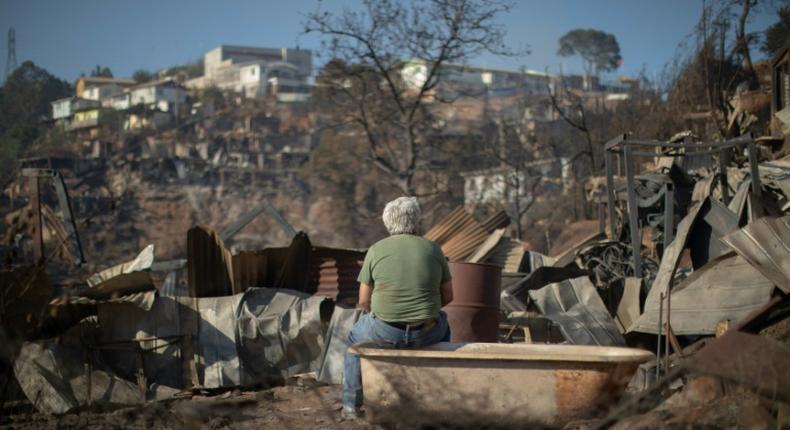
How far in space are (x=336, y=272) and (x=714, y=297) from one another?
4.19 meters

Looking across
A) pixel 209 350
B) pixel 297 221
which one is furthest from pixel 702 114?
pixel 297 221

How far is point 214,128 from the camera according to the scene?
68.4 metres

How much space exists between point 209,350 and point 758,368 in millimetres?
5909

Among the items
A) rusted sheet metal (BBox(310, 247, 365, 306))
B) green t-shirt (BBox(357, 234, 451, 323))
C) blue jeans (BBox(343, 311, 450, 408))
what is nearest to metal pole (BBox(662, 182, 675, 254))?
rusted sheet metal (BBox(310, 247, 365, 306))

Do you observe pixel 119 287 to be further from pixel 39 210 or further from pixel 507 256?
pixel 507 256

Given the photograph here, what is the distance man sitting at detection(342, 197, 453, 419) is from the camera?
5.46 meters

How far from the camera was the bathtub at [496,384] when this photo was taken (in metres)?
5.02

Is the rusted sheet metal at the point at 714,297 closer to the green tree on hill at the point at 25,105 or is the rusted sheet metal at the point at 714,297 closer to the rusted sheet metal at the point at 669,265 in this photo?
the rusted sheet metal at the point at 669,265

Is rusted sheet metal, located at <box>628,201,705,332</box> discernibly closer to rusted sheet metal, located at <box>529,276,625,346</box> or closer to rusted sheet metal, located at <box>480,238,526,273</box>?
rusted sheet metal, located at <box>529,276,625,346</box>

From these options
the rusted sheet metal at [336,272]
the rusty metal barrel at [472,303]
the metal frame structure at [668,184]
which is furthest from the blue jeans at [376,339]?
the metal frame structure at [668,184]

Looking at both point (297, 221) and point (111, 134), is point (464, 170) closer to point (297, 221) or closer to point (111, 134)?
point (297, 221)

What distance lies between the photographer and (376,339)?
554 centimetres

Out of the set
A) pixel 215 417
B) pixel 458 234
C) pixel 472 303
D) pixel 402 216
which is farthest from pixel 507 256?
pixel 215 417

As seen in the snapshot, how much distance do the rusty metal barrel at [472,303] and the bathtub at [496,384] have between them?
8.02 ft
